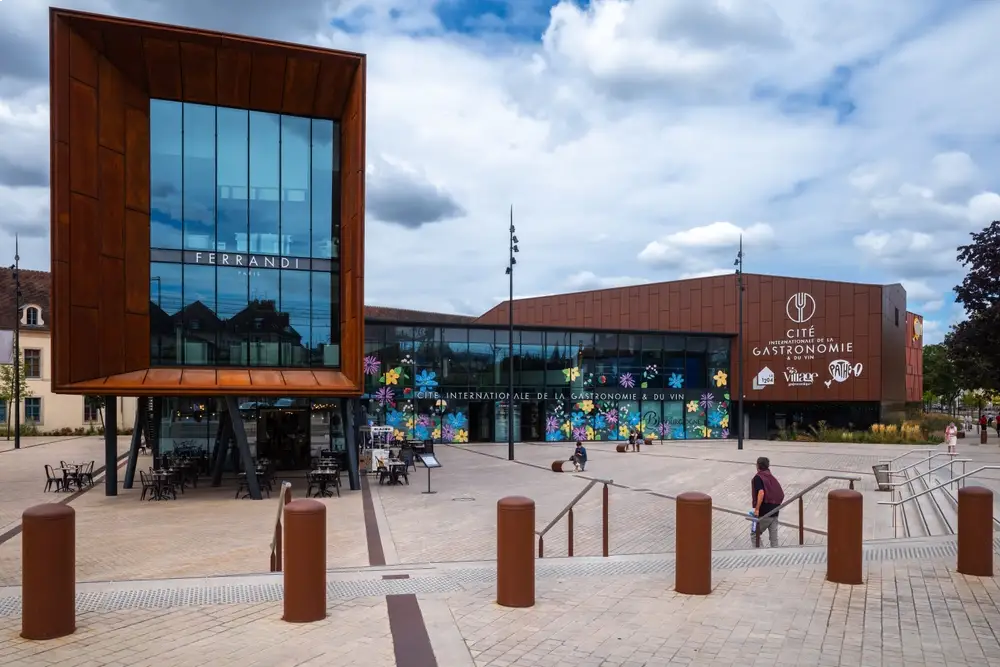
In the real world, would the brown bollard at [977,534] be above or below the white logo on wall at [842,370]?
below

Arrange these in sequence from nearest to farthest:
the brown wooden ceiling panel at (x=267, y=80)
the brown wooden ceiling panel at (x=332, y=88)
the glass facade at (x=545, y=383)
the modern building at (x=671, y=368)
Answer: the brown wooden ceiling panel at (x=267, y=80) → the brown wooden ceiling panel at (x=332, y=88) → the glass facade at (x=545, y=383) → the modern building at (x=671, y=368)

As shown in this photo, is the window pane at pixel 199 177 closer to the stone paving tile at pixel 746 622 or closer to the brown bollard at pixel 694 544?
the stone paving tile at pixel 746 622

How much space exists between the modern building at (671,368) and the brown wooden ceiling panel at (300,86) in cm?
1699

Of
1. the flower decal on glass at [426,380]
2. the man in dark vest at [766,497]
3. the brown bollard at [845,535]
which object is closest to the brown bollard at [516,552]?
the brown bollard at [845,535]

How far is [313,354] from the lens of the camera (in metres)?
19.9

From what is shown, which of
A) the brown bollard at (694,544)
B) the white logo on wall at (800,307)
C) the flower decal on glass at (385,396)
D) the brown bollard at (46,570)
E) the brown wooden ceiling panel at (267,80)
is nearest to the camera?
the brown bollard at (46,570)

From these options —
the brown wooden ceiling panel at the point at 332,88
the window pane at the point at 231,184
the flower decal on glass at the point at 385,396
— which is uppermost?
the brown wooden ceiling panel at the point at 332,88

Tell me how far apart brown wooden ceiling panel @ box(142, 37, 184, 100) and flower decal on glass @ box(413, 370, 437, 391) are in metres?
20.1

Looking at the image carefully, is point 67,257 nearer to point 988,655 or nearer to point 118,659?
point 118,659

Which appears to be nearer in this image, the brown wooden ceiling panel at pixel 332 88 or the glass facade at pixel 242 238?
the brown wooden ceiling panel at pixel 332 88

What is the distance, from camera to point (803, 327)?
43125mm

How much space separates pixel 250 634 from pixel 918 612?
637 cm

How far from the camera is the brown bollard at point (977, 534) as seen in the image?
866cm

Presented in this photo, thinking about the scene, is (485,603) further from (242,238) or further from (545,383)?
(545,383)
